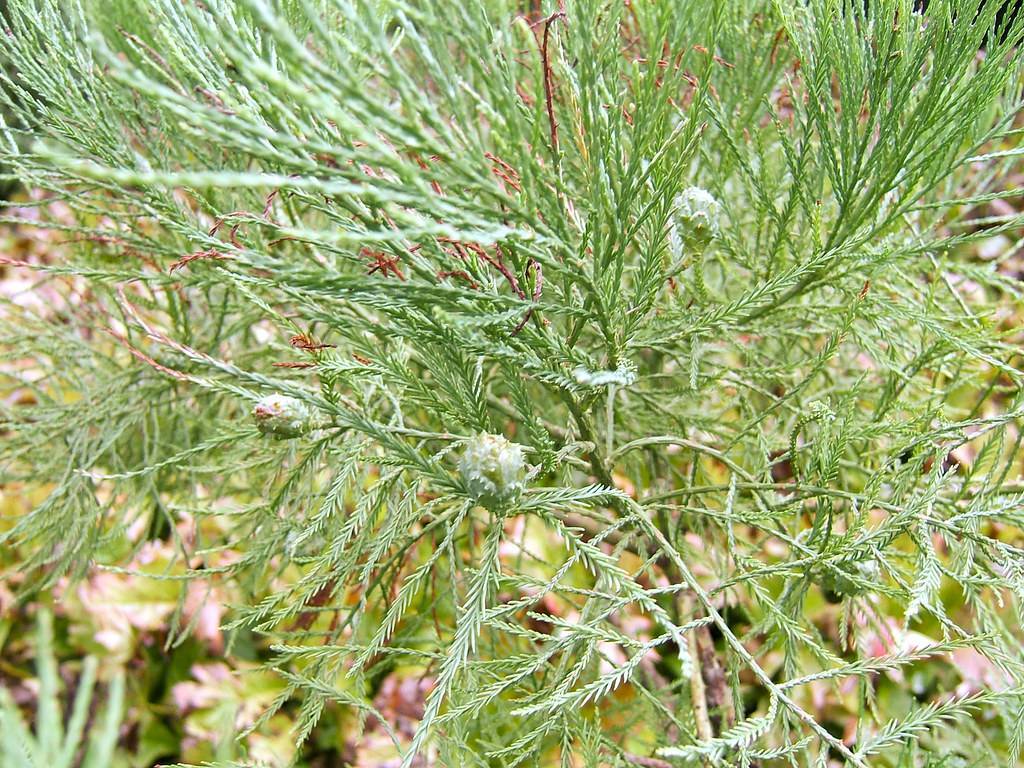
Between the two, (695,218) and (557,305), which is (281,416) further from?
(695,218)

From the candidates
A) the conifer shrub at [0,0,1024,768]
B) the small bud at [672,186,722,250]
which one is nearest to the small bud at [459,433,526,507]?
the conifer shrub at [0,0,1024,768]

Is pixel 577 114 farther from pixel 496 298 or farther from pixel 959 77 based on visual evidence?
pixel 959 77

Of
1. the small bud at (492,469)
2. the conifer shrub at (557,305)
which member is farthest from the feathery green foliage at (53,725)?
the small bud at (492,469)

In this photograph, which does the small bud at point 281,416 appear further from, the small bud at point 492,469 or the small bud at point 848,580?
the small bud at point 848,580

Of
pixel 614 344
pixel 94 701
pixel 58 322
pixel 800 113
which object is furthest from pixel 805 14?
pixel 94 701

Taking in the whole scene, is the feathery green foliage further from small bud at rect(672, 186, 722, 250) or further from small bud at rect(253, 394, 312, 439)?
small bud at rect(672, 186, 722, 250)
